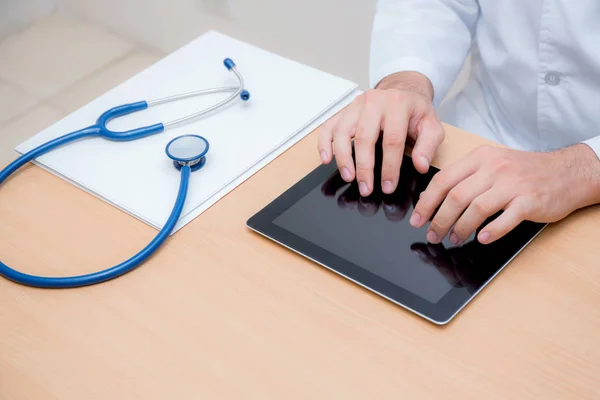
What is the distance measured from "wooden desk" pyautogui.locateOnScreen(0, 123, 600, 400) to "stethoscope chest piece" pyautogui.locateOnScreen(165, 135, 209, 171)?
0.09 m

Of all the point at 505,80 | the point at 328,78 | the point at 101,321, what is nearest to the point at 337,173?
the point at 328,78

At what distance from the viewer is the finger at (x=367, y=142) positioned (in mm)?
930

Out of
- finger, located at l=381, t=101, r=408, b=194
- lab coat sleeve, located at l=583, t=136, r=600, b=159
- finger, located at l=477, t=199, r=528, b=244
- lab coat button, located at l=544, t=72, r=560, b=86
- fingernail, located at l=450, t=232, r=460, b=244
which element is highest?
finger, located at l=381, t=101, r=408, b=194

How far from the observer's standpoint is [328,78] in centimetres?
117

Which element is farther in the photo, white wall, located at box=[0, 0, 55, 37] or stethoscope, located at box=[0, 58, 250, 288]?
white wall, located at box=[0, 0, 55, 37]

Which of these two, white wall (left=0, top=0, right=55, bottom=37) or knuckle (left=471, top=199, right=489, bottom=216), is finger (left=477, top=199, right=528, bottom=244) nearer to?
knuckle (left=471, top=199, right=489, bottom=216)

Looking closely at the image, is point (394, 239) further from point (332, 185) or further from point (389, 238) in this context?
point (332, 185)

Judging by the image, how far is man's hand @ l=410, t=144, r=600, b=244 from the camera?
849 millimetres

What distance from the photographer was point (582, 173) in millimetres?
→ 919

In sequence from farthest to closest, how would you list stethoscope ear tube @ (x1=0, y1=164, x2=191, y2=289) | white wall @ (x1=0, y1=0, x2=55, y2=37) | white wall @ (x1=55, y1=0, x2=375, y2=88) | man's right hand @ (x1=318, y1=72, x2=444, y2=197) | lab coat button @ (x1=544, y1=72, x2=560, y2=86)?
white wall @ (x1=0, y1=0, x2=55, y2=37), white wall @ (x1=55, y1=0, x2=375, y2=88), lab coat button @ (x1=544, y1=72, x2=560, y2=86), man's right hand @ (x1=318, y1=72, x2=444, y2=197), stethoscope ear tube @ (x1=0, y1=164, x2=191, y2=289)

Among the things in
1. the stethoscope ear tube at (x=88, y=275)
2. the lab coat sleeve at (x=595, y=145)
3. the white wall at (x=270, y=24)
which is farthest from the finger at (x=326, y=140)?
the white wall at (x=270, y=24)

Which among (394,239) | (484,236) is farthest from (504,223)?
(394,239)

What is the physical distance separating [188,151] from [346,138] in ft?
0.70

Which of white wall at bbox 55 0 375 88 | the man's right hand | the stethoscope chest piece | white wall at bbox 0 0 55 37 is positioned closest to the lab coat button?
the man's right hand
